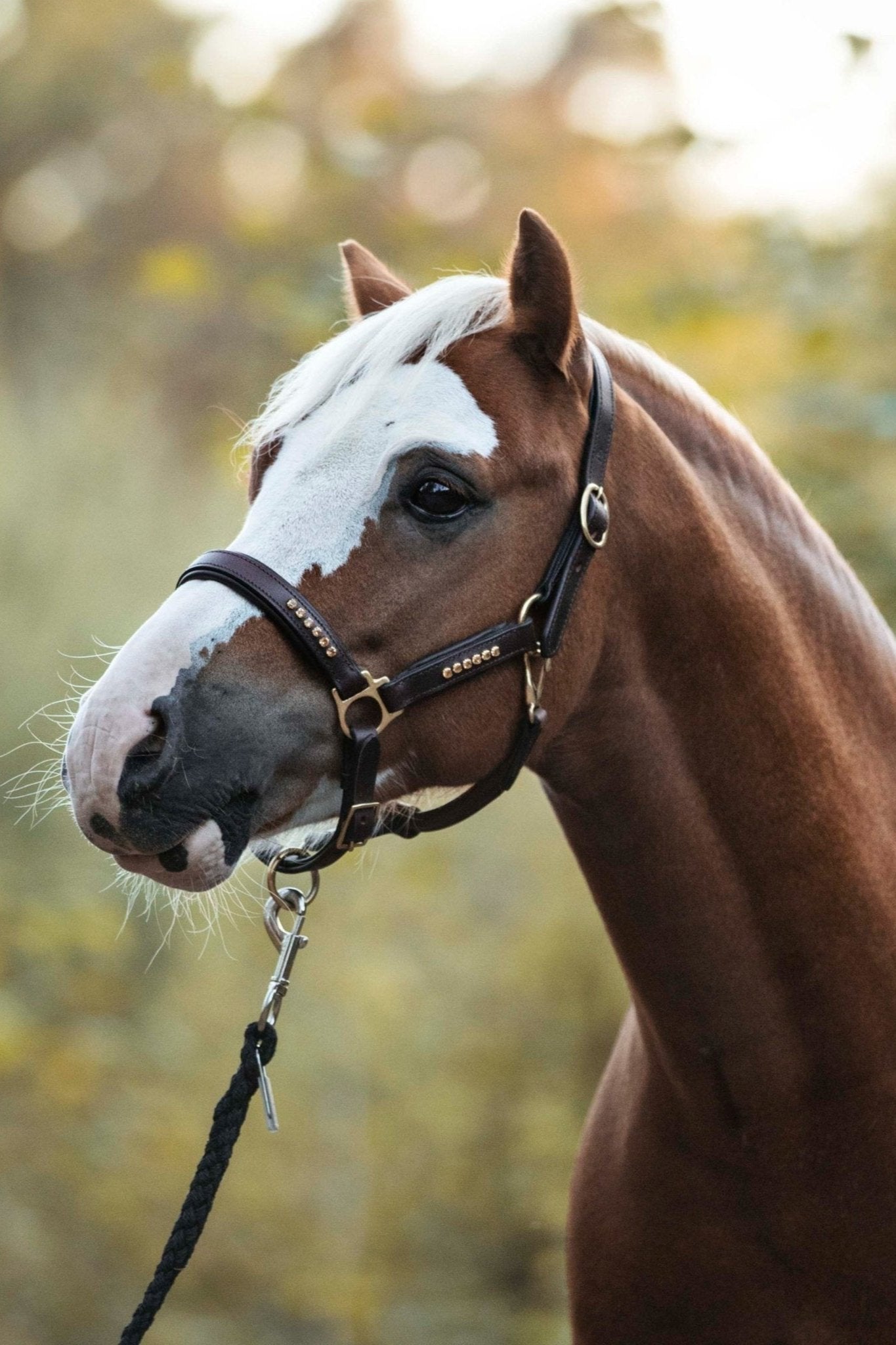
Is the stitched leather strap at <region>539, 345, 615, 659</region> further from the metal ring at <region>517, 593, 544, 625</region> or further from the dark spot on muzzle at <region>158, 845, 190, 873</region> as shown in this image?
the dark spot on muzzle at <region>158, 845, 190, 873</region>

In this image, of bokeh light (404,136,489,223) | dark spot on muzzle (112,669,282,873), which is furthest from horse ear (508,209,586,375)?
bokeh light (404,136,489,223)

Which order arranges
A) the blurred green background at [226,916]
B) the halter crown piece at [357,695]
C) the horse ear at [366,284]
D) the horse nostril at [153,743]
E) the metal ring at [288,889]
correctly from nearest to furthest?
1. the horse nostril at [153,743]
2. the halter crown piece at [357,695]
3. the metal ring at [288,889]
4. the horse ear at [366,284]
5. the blurred green background at [226,916]

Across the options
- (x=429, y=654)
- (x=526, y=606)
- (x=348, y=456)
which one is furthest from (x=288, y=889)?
(x=348, y=456)

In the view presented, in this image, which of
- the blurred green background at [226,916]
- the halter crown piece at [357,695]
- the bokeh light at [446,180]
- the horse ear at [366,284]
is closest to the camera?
the halter crown piece at [357,695]

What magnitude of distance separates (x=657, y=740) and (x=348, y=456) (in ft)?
2.33

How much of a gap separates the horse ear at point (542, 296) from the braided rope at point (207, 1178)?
1218mm

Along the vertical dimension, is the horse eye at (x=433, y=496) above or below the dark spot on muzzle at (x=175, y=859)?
above

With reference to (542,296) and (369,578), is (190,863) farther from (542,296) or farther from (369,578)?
(542,296)

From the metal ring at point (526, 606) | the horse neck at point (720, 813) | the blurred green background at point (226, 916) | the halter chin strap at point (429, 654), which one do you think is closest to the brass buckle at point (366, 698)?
the halter chin strap at point (429, 654)

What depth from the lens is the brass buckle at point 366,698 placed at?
1.81 metres

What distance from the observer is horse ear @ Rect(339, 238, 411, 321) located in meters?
2.41

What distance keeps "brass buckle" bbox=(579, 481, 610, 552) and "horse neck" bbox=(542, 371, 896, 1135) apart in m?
0.06

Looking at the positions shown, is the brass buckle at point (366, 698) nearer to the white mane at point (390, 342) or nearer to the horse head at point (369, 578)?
the horse head at point (369, 578)

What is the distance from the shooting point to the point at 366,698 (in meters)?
1.83
